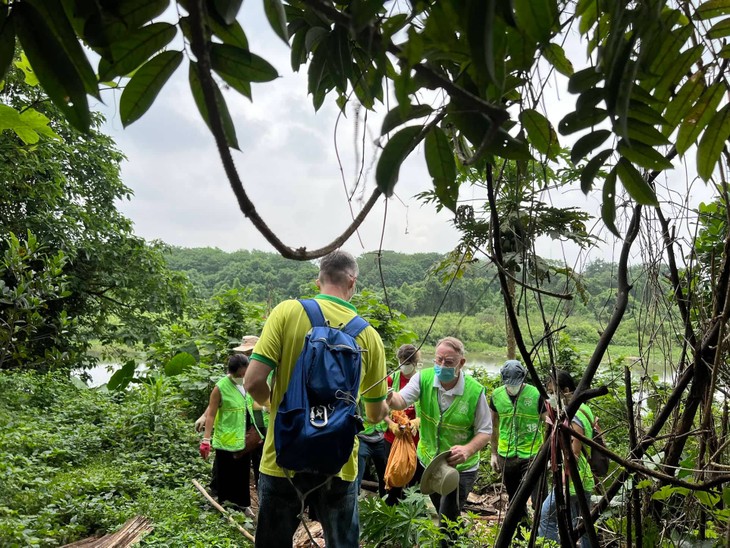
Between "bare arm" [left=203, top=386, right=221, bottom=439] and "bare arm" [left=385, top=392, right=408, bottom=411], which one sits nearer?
"bare arm" [left=385, top=392, right=408, bottom=411]

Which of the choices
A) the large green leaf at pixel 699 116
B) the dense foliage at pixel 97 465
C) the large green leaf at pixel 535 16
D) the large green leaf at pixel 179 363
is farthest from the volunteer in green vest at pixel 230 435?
the large green leaf at pixel 535 16

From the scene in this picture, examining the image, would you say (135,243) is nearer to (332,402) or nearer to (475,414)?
(475,414)

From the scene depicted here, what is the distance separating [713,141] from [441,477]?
244cm

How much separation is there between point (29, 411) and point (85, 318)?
4433mm

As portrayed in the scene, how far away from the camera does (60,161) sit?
9.51 meters

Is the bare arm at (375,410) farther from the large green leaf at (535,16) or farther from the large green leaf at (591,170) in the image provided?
the large green leaf at (535,16)

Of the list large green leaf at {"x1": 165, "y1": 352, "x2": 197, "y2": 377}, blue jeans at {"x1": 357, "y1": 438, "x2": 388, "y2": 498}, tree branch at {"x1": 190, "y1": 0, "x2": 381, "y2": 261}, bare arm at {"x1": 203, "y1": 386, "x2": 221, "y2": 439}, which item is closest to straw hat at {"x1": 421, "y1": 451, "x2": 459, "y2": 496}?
blue jeans at {"x1": 357, "y1": 438, "x2": 388, "y2": 498}

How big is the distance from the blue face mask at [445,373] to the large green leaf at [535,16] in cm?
294

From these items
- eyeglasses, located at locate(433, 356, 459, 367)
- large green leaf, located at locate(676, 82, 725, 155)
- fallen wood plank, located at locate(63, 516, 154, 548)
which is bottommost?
fallen wood plank, located at locate(63, 516, 154, 548)

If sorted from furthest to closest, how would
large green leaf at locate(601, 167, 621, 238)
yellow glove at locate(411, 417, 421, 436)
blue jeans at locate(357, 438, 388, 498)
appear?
blue jeans at locate(357, 438, 388, 498) → yellow glove at locate(411, 417, 421, 436) → large green leaf at locate(601, 167, 621, 238)

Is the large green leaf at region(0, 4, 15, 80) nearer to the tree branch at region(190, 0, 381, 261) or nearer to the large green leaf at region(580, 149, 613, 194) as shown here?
the tree branch at region(190, 0, 381, 261)

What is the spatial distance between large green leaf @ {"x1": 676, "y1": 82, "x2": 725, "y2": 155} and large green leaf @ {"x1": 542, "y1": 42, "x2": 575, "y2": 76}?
195mm

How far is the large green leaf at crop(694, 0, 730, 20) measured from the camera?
83 centimetres

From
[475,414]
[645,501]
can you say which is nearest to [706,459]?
[645,501]
